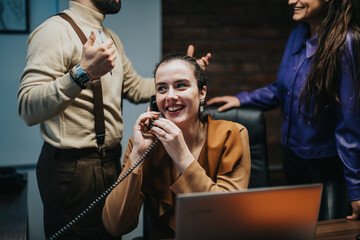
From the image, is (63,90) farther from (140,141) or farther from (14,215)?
(14,215)

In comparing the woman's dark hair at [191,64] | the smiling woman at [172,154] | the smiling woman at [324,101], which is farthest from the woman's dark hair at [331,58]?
the woman's dark hair at [191,64]

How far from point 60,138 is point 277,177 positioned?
2515mm

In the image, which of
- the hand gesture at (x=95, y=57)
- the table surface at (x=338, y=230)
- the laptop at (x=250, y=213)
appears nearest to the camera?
the laptop at (x=250, y=213)

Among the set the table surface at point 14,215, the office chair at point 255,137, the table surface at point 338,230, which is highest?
the office chair at point 255,137

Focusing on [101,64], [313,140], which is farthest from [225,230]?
[313,140]

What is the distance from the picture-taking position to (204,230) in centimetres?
88

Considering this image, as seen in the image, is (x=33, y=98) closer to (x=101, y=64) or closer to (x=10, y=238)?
(x=101, y=64)

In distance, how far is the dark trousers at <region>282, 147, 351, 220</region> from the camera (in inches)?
67.5

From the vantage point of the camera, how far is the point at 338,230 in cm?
126

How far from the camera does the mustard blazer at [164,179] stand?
133 centimetres

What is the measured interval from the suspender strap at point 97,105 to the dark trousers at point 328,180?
1.03 m

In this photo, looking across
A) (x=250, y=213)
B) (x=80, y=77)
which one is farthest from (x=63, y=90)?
(x=250, y=213)

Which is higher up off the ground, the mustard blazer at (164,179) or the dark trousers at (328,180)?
the mustard blazer at (164,179)

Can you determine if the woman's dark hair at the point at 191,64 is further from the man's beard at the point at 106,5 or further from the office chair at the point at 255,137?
the man's beard at the point at 106,5
